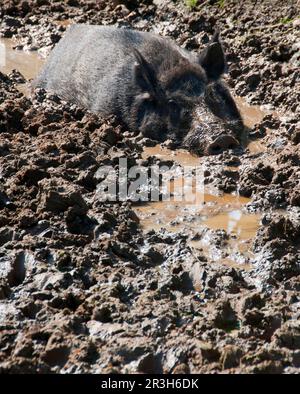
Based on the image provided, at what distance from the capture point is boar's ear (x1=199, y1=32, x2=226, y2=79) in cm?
836

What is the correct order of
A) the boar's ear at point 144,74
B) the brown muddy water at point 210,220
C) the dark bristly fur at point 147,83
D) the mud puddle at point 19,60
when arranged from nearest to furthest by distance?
the brown muddy water at point 210,220 < the dark bristly fur at point 147,83 < the boar's ear at point 144,74 < the mud puddle at point 19,60

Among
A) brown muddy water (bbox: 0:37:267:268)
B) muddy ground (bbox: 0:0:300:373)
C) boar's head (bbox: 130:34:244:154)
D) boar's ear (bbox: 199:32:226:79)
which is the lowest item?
brown muddy water (bbox: 0:37:267:268)

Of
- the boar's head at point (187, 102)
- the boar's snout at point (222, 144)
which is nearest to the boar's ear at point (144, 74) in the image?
the boar's head at point (187, 102)

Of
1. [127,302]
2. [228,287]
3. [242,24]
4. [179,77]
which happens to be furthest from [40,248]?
[242,24]

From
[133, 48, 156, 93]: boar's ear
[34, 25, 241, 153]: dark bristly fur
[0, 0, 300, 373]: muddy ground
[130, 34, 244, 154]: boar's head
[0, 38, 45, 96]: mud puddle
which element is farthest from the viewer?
[0, 38, 45, 96]: mud puddle

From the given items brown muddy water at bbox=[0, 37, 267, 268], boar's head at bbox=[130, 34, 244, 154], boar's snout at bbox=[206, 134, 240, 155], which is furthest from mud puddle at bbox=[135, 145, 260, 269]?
boar's head at bbox=[130, 34, 244, 154]

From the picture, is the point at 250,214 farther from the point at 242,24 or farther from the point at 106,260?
the point at 242,24

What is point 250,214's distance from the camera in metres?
6.13

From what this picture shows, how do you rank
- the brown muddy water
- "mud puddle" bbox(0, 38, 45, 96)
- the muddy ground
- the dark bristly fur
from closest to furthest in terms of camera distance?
1. the muddy ground
2. the brown muddy water
3. the dark bristly fur
4. "mud puddle" bbox(0, 38, 45, 96)

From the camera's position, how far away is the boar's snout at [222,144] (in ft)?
24.5

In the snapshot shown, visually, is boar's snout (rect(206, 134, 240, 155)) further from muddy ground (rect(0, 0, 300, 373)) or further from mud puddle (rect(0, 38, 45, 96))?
mud puddle (rect(0, 38, 45, 96))

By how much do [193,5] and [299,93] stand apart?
11.6 feet

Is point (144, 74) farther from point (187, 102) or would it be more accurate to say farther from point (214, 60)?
point (214, 60)

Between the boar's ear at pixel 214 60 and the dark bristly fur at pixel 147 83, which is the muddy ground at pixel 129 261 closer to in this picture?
the dark bristly fur at pixel 147 83
